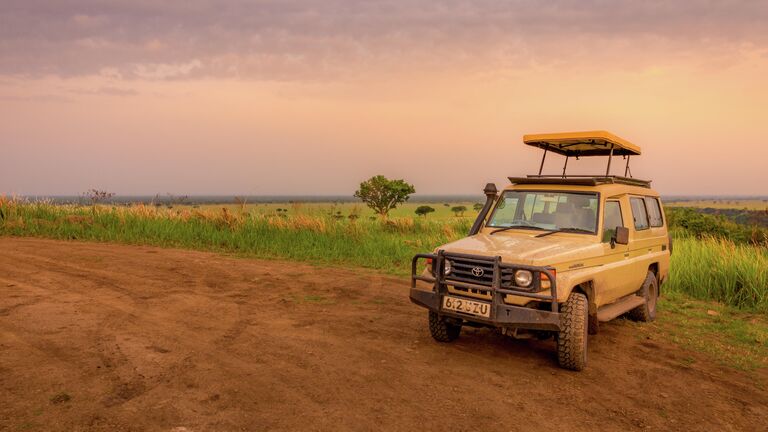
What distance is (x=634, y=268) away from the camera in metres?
7.49

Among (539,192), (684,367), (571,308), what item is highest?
(539,192)

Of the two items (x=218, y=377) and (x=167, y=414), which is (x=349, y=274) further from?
(x=167, y=414)

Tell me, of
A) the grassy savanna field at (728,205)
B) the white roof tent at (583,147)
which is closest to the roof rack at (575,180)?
the white roof tent at (583,147)

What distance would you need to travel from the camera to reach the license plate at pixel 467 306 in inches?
225

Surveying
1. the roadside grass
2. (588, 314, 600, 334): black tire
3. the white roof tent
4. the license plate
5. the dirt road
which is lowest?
the roadside grass

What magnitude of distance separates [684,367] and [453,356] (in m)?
2.71

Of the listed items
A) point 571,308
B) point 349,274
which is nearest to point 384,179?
point 349,274

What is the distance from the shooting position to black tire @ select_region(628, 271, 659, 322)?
818 centimetres

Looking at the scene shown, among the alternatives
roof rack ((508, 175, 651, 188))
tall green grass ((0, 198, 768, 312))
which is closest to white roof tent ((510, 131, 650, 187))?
roof rack ((508, 175, 651, 188))

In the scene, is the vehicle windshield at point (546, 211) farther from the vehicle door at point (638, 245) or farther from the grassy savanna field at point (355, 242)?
the grassy savanna field at point (355, 242)

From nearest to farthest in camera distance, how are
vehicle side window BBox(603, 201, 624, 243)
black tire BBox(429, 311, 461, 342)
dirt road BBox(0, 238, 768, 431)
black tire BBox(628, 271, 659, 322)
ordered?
dirt road BBox(0, 238, 768, 431), black tire BBox(429, 311, 461, 342), vehicle side window BBox(603, 201, 624, 243), black tire BBox(628, 271, 659, 322)

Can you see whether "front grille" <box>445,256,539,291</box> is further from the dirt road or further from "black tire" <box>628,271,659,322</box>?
"black tire" <box>628,271,659,322</box>

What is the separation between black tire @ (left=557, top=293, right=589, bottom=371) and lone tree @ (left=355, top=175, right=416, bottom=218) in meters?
46.0

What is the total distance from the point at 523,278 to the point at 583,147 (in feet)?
12.9
